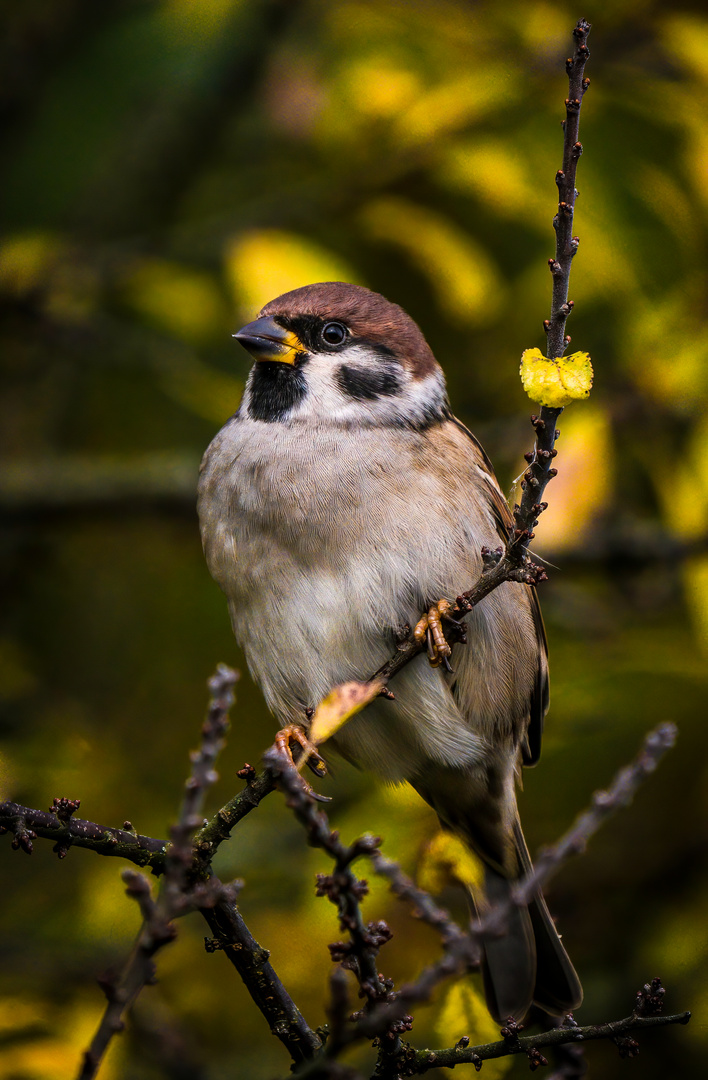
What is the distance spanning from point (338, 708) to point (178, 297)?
2837 millimetres

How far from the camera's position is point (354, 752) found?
3.49 m

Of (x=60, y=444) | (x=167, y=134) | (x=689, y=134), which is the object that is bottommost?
(x=689, y=134)

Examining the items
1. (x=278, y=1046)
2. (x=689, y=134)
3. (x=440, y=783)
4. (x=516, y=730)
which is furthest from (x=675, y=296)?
(x=278, y=1046)

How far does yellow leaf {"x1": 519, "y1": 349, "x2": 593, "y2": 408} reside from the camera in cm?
182

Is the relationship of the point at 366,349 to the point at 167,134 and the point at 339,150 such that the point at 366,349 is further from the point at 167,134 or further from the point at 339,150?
the point at 167,134

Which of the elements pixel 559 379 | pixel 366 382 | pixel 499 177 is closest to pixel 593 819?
pixel 559 379

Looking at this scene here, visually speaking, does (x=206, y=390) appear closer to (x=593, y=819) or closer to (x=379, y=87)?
(x=379, y=87)

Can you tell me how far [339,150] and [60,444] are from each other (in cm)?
238

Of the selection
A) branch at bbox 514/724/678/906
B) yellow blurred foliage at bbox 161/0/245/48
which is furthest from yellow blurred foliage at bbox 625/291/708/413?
branch at bbox 514/724/678/906

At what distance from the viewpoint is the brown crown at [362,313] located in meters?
3.56

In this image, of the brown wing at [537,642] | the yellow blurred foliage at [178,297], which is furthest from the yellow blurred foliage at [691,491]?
the yellow blurred foliage at [178,297]

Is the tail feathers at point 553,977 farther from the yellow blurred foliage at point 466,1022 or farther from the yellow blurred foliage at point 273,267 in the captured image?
the yellow blurred foliage at point 273,267

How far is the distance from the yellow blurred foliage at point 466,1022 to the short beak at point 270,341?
6.40ft

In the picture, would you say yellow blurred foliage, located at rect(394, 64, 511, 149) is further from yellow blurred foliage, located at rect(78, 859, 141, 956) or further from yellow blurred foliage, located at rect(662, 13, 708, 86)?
yellow blurred foliage, located at rect(78, 859, 141, 956)
